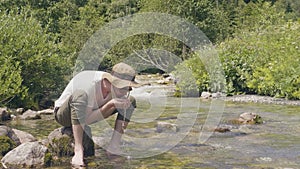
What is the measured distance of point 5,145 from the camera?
17.7 ft

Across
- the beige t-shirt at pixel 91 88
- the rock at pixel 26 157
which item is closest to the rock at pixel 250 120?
the beige t-shirt at pixel 91 88

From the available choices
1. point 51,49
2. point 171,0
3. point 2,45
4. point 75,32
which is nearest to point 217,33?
point 171,0

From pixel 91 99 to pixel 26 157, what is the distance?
3.14 ft

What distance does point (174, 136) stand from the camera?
688cm

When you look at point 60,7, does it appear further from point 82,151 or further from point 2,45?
point 82,151

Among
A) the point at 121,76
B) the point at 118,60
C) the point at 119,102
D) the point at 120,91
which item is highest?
the point at 118,60

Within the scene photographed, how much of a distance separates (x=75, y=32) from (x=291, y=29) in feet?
59.1

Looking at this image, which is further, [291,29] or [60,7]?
[60,7]

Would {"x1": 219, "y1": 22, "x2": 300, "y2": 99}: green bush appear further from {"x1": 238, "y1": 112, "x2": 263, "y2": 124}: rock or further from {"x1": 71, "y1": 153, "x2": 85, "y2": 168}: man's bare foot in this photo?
{"x1": 71, "y1": 153, "x2": 85, "y2": 168}: man's bare foot

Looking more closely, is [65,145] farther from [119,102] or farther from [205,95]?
[205,95]

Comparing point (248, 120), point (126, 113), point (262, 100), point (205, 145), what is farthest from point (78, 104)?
point (262, 100)

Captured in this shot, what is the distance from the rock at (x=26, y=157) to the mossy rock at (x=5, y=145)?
15.1 inches

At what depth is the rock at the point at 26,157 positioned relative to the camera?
16.0ft

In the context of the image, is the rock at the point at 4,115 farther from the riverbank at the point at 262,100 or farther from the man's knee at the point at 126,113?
the riverbank at the point at 262,100
